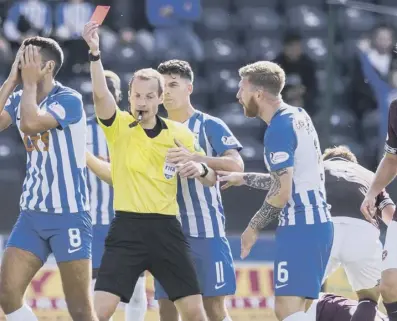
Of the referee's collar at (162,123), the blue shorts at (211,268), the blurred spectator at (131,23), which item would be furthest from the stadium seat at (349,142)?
Result: the referee's collar at (162,123)

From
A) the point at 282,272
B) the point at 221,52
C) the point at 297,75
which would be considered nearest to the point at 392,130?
the point at 282,272

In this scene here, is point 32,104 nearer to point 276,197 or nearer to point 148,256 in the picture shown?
point 148,256

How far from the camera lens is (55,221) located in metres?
7.19

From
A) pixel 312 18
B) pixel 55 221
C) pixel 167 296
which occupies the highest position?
pixel 312 18

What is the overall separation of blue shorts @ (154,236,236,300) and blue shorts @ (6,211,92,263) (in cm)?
73

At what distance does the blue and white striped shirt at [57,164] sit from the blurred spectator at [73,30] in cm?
564

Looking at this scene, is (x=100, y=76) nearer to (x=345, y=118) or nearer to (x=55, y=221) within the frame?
(x=55, y=221)

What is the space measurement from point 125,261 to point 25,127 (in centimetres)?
98

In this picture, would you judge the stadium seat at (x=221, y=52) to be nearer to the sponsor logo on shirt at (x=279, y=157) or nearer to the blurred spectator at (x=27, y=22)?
the blurred spectator at (x=27, y=22)

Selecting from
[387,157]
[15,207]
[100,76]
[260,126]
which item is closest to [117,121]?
[100,76]

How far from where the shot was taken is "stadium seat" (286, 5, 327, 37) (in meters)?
14.5

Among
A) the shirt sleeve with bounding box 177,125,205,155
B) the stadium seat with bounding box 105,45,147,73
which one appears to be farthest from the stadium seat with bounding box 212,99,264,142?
the shirt sleeve with bounding box 177,125,205,155

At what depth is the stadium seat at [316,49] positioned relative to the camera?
14.2 metres

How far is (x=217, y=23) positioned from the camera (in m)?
14.6
